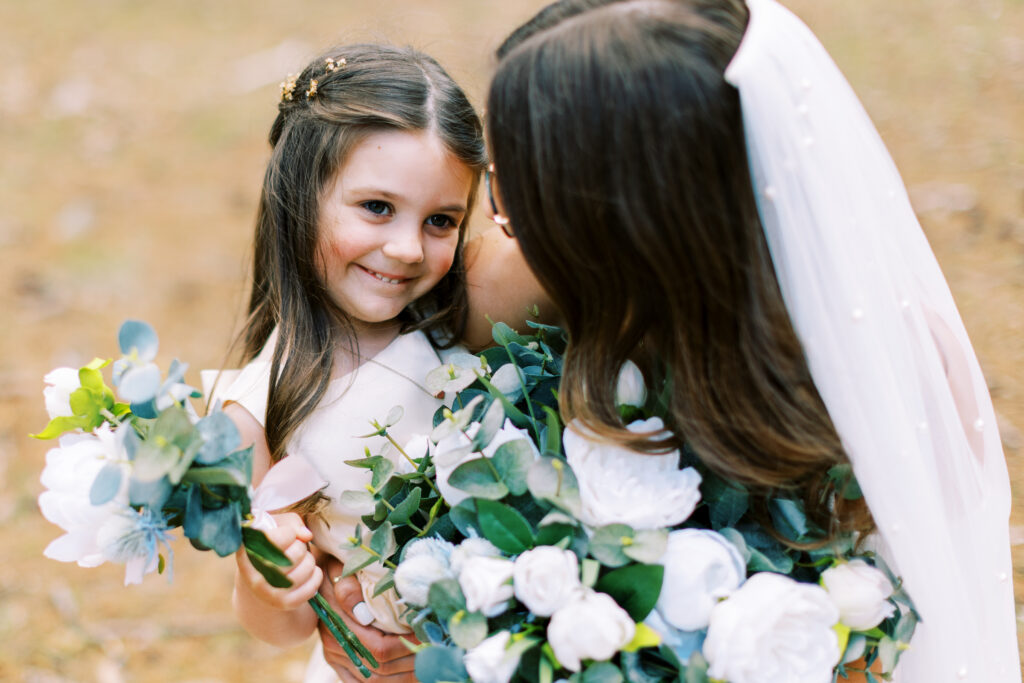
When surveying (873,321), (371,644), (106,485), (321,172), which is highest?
(873,321)

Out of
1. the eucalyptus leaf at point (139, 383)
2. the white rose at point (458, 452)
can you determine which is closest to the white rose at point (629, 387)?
the white rose at point (458, 452)

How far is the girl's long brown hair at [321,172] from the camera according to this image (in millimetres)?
1876

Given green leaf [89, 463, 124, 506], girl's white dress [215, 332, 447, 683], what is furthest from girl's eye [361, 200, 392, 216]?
green leaf [89, 463, 124, 506]

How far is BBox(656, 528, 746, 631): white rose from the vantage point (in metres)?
1.26

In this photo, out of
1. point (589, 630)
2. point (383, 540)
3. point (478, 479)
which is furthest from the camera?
point (383, 540)

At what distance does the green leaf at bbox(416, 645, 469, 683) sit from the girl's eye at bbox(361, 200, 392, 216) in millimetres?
914

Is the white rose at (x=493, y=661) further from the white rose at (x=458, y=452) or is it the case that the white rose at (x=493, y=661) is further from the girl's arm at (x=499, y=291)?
the girl's arm at (x=499, y=291)

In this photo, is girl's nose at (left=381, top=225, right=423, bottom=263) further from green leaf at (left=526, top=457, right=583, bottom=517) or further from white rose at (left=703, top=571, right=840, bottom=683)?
white rose at (left=703, top=571, right=840, bottom=683)

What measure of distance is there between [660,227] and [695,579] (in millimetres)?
484

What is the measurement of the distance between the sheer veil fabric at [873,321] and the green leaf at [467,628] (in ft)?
1.93

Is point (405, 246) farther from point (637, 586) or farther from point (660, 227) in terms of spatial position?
point (637, 586)

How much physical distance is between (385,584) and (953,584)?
903 millimetres

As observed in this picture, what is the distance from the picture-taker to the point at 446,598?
1318 mm


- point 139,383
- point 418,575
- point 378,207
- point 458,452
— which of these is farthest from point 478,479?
point 378,207
